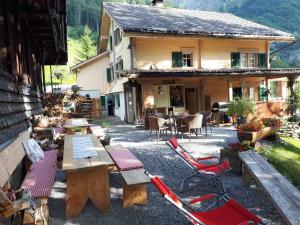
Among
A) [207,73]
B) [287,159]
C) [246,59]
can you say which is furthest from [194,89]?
[287,159]

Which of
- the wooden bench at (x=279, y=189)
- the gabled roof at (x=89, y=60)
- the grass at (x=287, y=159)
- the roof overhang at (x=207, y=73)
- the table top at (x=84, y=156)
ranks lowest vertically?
the grass at (x=287, y=159)

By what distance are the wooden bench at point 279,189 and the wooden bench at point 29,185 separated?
2225 mm

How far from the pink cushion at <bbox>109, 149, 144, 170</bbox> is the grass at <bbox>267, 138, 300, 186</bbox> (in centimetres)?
283

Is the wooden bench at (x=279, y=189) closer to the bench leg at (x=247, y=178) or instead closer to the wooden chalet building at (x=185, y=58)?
Result: the bench leg at (x=247, y=178)

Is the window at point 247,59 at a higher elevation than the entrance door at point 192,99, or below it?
higher

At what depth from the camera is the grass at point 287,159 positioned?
601 cm

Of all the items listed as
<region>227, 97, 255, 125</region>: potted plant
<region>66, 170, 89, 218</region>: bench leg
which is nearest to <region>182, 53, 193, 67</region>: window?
<region>227, 97, 255, 125</region>: potted plant

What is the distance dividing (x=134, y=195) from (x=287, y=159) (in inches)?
165

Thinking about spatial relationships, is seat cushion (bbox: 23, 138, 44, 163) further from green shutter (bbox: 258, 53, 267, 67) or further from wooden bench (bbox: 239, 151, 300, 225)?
green shutter (bbox: 258, 53, 267, 67)

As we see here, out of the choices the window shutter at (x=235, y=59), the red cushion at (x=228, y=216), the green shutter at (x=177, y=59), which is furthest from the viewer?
the window shutter at (x=235, y=59)

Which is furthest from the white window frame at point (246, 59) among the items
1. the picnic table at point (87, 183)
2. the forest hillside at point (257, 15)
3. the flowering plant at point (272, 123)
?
the forest hillside at point (257, 15)

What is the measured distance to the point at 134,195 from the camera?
4.63 meters

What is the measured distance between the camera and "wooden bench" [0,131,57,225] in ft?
7.84

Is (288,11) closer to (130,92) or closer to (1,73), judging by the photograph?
(130,92)
